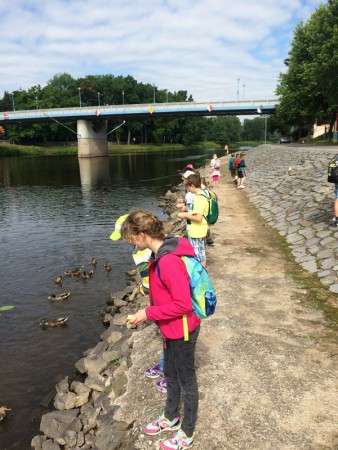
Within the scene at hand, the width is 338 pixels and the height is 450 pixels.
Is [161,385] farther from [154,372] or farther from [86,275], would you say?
[86,275]

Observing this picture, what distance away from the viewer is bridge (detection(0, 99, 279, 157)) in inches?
2601

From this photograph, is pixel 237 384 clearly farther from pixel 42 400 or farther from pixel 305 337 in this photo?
pixel 42 400

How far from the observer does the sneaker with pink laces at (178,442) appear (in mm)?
3904

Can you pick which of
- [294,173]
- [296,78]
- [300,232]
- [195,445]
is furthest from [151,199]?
[296,78]

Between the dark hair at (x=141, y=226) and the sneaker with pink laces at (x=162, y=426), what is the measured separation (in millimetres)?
2279

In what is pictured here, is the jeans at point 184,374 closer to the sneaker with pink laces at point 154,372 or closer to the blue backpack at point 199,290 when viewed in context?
the blue backpack at point 199,290

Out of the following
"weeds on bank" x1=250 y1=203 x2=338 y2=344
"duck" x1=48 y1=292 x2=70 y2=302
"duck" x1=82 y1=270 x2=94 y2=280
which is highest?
"weeds on bank" x1=250 y1=203 x2=338 y2=344

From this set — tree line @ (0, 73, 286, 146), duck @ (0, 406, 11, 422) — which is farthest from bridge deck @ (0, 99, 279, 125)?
duck @ (0, 406, 11, 422)

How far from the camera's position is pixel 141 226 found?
3.48 meters

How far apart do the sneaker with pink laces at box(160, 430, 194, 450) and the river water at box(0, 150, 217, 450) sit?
3.02m

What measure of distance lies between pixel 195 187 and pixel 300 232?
5574 mm

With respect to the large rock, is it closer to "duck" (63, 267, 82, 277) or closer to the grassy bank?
"duck" (63, 267, 82, 277)

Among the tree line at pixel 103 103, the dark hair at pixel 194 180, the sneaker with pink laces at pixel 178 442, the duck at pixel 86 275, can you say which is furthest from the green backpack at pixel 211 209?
the tree line at pixel 103 103

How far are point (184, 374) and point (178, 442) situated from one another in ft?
3.02
